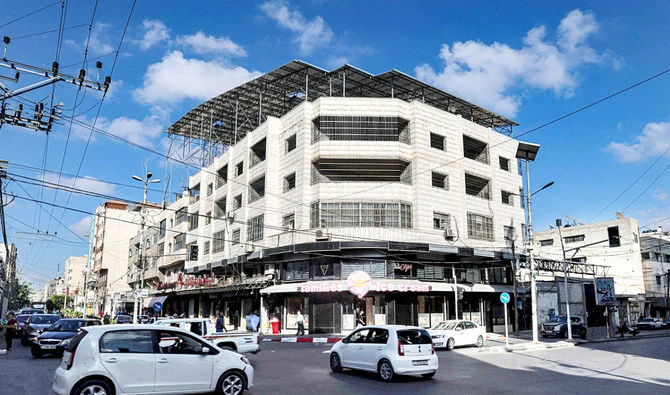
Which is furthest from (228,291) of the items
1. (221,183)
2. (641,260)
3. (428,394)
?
(641,260)

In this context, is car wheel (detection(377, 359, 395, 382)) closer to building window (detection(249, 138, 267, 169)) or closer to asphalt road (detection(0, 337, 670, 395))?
asphalt road (detection(0, 337, 670, 395))

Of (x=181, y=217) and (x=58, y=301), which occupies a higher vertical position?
(x=181, y=217)

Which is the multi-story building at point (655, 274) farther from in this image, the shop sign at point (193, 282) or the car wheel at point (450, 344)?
the shop sign at point (193, 282)

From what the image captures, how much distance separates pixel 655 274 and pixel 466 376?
6171 cm

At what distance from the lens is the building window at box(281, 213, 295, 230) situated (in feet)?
119

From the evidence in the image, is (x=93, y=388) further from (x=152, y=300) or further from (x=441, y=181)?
(x=152, y=300)

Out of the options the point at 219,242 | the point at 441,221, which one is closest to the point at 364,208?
the point at 441,221

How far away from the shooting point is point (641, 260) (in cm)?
6319

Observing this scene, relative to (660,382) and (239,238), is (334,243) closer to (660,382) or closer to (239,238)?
(239,238)

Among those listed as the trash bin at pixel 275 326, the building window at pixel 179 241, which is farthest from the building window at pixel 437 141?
the building window at pixel 179 241

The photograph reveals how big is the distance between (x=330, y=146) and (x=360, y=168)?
2889 mm

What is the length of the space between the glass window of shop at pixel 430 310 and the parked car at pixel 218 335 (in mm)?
18326

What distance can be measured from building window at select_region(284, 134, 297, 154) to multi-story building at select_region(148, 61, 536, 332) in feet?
0.34

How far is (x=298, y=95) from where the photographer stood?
144 ft
